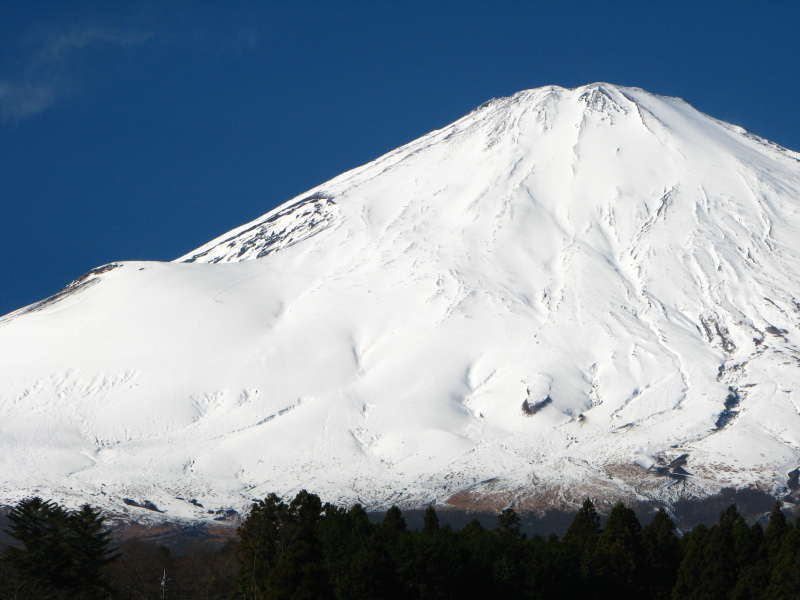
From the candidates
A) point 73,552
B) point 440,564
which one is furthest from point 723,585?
point 73,552

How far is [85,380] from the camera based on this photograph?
11725 cm

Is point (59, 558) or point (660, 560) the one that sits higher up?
point (59, 558)

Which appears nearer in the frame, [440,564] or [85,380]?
[440,564]

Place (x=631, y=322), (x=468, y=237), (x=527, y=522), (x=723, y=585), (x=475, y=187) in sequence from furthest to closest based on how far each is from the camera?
(x=475, y=187) → (x=468, y=237) → (x=631, y=322) → (x=527, y=522) → (x=723, y=585)

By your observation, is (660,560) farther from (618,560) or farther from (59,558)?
(59,558)

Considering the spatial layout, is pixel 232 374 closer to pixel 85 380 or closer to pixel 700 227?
pixel 85 380

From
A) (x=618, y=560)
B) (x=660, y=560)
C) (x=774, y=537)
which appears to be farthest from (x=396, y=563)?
(x=774, y=537)

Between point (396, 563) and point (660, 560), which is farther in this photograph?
point (660, 560)

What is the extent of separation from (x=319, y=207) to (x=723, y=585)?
10508 centimetres

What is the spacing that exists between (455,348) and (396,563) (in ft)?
215

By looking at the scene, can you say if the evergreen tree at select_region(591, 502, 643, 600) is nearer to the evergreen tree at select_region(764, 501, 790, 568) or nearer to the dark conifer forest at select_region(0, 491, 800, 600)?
the dark conifer forest at select_region(0, 491, 800, 600)

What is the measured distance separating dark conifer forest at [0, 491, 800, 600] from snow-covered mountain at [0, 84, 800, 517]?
3374cm

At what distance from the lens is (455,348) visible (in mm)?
119062

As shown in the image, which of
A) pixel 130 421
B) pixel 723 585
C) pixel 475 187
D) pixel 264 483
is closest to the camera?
pixel 723 585
